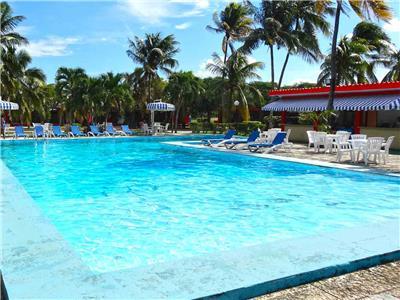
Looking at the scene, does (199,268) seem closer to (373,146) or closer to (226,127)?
(373,146)

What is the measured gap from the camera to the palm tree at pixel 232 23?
35.3m

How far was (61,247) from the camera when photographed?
4.49 metres

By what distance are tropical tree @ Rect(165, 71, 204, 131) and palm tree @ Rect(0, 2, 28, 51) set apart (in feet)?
40.4

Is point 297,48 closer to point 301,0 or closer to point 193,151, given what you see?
point 301,0

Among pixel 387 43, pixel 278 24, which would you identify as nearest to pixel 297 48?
pixel 278 24

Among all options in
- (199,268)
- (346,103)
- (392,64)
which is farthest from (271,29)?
(199,268)

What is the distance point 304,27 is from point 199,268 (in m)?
30.7

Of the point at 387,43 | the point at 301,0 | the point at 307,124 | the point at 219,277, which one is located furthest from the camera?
the point at 387,43

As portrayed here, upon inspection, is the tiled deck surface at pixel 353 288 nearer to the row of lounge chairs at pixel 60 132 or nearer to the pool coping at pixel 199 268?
the pool coping at pixel 199 268

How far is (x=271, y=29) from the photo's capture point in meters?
30.0

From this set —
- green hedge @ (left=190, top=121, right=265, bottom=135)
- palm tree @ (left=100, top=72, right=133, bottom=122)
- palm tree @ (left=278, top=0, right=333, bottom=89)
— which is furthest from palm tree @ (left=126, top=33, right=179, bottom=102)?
palm tree @ (left=278, top=0, right=333, bottom=89)

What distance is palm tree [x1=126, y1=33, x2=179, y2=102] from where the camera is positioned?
35375 mm

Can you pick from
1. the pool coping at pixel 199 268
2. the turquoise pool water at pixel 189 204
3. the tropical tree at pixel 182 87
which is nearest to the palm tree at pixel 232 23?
the tropical tree at pixel 182 87

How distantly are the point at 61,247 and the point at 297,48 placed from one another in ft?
95.8
